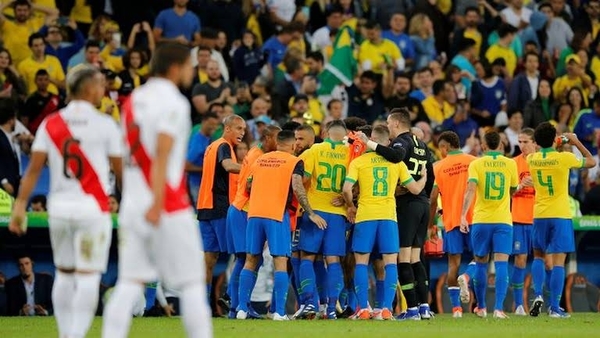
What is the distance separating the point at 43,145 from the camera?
442 inches

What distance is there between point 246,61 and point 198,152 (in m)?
4.36

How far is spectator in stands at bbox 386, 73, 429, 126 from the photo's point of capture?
23906 mm

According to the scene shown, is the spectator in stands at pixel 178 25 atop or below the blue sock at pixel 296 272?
atop

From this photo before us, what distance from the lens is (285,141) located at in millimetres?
17141

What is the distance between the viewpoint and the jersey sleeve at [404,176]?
16.8 metres

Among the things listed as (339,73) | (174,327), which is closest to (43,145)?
(174,327)

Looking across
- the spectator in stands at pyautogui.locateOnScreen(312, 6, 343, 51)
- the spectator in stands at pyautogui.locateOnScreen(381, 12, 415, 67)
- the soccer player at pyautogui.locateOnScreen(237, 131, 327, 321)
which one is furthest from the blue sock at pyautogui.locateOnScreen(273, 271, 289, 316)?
the spectator in stands at pyautogui.locateOnScreen(381, 12, 415, 67)

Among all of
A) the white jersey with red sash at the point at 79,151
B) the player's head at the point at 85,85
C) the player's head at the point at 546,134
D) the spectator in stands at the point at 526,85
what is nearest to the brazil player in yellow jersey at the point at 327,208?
the player's head at the point at 546,134

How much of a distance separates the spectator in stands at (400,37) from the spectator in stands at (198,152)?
20.0 ft

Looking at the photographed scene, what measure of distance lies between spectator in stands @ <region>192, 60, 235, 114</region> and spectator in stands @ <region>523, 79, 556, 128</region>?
533 centimetres

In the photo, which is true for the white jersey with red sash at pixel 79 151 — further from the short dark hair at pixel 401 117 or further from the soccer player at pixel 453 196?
the soccer player at pixel 453 196

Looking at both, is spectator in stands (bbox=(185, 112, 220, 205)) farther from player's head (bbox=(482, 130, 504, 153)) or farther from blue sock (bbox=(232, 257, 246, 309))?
player's head (bbox=(482, 130, 504, 153))

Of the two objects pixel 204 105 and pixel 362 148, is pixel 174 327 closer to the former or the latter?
pixel 362 148

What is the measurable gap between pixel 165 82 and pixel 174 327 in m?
6.70
